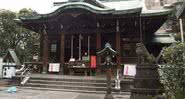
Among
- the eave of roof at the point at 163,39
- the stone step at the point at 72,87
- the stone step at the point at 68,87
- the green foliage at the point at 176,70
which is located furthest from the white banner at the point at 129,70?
the eave of roof at the point at 163,39

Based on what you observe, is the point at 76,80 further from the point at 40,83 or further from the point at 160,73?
the point at 160,73

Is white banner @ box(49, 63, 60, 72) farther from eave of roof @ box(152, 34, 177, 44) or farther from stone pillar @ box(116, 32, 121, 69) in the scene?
eave of roof @ box(152, 34, 177, 44)

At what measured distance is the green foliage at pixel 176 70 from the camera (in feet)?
24.9

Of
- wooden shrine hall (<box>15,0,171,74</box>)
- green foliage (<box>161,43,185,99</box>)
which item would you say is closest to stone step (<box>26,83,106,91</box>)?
wooden shrine hall (<box>15,0,171,74</box>)

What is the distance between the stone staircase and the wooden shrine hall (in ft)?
8.27

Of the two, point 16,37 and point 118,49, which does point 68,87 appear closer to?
point 118,49

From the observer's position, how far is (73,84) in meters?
13.5

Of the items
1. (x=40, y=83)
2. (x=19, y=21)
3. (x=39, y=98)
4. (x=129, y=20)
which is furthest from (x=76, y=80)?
(x=19, y=21)

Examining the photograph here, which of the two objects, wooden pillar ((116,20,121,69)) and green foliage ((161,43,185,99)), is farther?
wooden pillar ((116,20,121,69))

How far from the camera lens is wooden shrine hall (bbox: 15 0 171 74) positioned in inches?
630

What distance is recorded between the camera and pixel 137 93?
835 cm

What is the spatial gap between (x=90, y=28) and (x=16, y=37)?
1326cm

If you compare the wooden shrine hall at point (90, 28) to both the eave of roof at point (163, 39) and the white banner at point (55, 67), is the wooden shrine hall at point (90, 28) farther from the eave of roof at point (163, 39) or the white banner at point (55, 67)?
the eave of roof at point (163, 39)

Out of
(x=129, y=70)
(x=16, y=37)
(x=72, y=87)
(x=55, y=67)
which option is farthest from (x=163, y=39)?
(x=16, y=37)
